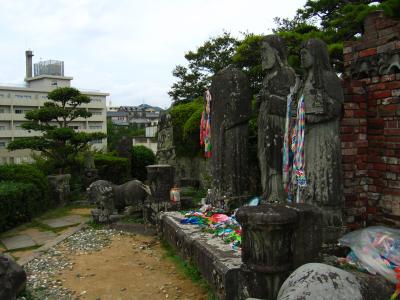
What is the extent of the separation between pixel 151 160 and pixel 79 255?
1264 cm

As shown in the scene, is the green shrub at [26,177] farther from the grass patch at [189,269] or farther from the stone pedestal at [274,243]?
the stone pedestal at [274,243]

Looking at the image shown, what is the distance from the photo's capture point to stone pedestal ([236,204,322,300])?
3.54 m

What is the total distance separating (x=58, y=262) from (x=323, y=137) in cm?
471

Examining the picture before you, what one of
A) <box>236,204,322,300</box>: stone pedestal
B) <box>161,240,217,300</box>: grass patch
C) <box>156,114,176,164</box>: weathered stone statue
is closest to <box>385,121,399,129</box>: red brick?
<box>236,204,322,300</box>: stone pedestal

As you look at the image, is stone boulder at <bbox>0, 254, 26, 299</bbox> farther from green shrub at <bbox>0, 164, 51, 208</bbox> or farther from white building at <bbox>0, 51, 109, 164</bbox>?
white building at <bbox>0, 51, 109, 164</bbox>

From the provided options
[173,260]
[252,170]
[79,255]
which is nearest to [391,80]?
[252,170]

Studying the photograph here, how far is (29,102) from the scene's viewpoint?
44656mm

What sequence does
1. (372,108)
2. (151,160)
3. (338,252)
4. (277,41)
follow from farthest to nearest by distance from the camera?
(151,160), (277,41), (372,108), (338,252)

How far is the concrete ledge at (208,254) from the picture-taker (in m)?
3.89

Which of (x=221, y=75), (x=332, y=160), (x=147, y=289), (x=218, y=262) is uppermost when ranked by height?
(x=221, y=75)

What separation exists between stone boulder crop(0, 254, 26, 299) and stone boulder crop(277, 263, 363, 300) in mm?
3137

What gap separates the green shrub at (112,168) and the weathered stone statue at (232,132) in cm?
974

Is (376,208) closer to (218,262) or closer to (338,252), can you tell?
(338,252)

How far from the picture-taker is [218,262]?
4285 mm
